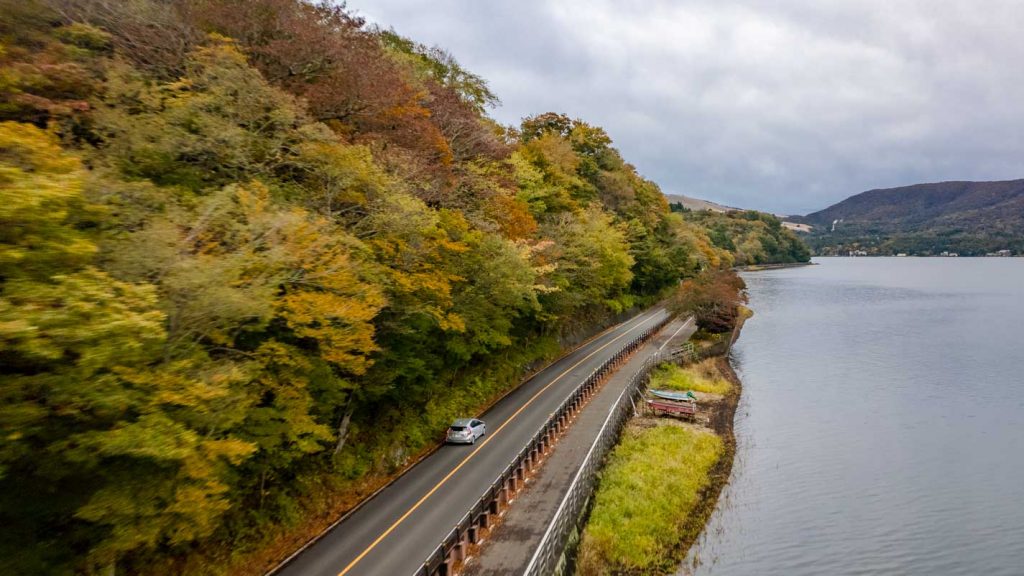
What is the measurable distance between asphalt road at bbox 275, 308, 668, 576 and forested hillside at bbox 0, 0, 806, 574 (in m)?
1.08

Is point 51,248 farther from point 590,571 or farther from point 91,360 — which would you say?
point 590,571

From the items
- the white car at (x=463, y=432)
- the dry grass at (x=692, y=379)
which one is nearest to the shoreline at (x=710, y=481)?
the dry grass at (x=692, y=379)

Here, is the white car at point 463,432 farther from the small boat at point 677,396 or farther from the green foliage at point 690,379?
the green foliage at point 690,379

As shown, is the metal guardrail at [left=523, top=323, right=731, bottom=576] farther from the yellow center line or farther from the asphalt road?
the yellow center line

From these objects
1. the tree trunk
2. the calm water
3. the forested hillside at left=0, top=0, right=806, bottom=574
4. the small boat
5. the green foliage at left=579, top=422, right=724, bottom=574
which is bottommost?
the calm water

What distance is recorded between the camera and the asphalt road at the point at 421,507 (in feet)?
49.8

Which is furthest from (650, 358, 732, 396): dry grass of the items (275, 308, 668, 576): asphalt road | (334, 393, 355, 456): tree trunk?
(334, 393, 355, 456): tree trunk

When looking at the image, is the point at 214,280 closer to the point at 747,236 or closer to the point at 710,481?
the point at 710,481

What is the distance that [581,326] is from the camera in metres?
52.5

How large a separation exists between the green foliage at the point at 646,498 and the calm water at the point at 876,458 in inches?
50.5

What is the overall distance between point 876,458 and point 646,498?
1491 centimetres

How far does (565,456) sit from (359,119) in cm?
1682

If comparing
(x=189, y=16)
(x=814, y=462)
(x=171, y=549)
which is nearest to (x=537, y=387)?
(x=814, y=462)

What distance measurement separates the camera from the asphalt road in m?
15.2
